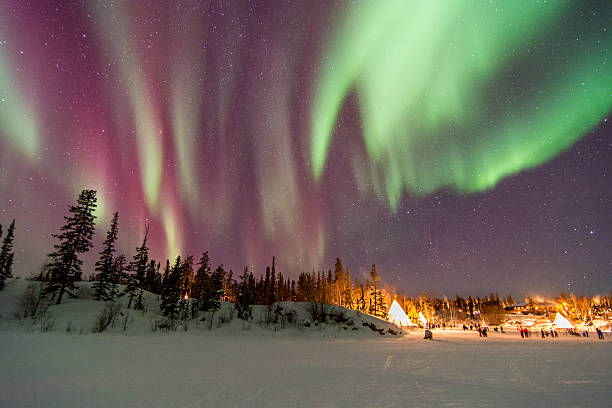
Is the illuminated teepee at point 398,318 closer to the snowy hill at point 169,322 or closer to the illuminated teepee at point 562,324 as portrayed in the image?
the snowy hill at point 169,322

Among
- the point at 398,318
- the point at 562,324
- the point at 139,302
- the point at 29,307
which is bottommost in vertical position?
the point at 562,324

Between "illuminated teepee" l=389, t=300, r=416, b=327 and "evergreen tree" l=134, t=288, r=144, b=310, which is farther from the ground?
"evergreen tree" l=134, t=288, r=144, b=310

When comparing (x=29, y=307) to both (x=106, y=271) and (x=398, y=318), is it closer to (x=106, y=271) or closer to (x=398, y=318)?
(x=106, y=271)

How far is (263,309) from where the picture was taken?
50.6 m

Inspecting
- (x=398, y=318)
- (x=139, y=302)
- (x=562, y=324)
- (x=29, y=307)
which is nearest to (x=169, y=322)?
(x=29, y=307)

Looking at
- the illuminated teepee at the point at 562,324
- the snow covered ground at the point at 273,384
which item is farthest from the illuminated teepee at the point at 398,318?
the snow covered ground at the point at 273,384

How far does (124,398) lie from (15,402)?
1954 millimetres

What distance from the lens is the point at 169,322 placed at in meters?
36.8

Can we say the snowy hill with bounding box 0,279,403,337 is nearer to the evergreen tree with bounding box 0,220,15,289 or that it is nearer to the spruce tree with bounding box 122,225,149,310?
the spruce tree with bounding box 122,225,149,310

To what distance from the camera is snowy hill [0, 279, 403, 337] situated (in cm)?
3067

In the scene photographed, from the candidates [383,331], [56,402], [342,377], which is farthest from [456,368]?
[383,331]

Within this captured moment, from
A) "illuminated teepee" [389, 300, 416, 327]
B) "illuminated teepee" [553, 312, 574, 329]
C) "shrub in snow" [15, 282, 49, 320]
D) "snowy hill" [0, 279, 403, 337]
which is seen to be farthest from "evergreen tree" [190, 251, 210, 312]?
"illuminated teepee" [553, 312, 574, 329]

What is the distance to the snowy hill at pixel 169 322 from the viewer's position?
30.7m

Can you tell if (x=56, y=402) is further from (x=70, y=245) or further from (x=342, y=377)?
(x=70, y=245)
